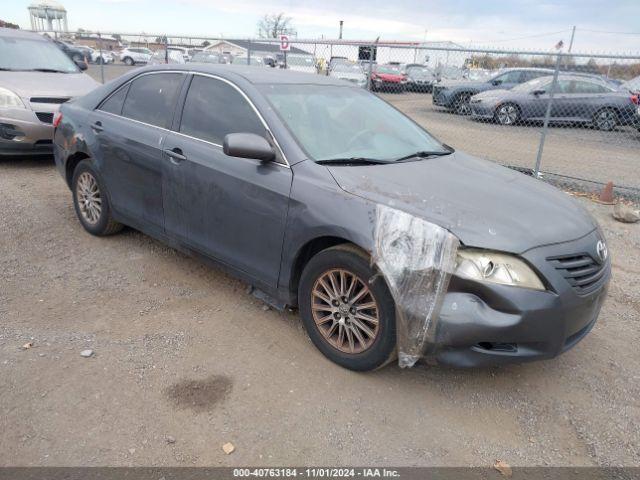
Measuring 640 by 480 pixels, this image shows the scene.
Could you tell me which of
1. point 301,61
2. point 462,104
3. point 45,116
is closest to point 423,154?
point 45,116

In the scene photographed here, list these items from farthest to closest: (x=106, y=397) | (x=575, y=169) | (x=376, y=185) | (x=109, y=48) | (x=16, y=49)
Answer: (x=109, y=48)
(x=575, y=169)
(x=16, y=49)
(x=376, y=185)
(x=106, y=397)

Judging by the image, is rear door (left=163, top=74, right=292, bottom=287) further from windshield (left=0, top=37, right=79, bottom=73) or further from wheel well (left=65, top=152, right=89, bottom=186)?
windshield (left=0, top=37, right=79, bottom=73)

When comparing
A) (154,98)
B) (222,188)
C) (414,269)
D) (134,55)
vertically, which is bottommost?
(414,269)

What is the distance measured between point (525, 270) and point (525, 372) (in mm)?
928

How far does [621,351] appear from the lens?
3.46 m

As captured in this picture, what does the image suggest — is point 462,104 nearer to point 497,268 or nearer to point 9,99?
point 9,99

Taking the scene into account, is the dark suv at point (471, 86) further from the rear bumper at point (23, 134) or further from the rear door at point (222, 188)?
the rear door at point (222, 188)

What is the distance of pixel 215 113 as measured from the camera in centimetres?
366

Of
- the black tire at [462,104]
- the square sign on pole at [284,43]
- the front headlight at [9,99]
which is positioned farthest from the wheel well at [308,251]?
the black tire at [462,104]

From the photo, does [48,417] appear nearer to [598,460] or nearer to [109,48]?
[598,460]

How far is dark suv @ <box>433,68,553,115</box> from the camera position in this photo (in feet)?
52.6

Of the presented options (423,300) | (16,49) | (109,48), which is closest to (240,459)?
(423,300)

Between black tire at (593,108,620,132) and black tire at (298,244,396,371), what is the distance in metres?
13.2

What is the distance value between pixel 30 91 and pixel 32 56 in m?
1.50
